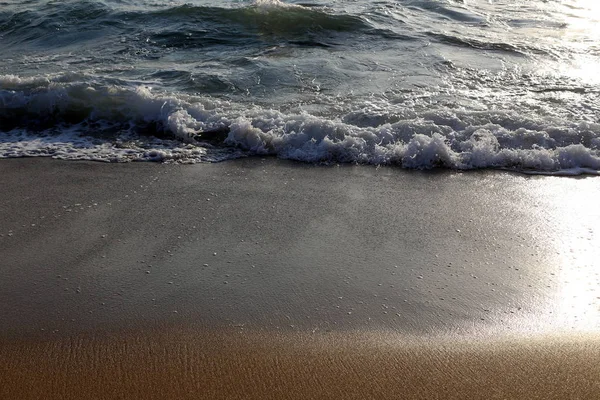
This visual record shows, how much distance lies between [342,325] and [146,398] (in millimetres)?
1119

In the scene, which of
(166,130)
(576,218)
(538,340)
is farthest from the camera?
(166,130)

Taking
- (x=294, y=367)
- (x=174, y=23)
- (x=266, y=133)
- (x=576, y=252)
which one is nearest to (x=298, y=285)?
(x=294, y=367)

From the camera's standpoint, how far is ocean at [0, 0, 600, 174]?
5898mm

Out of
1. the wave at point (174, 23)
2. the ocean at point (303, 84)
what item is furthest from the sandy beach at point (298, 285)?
the wave at point (174, 23)

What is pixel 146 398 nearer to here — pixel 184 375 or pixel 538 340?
pixel 184 375

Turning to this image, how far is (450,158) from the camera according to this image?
18.4 feet

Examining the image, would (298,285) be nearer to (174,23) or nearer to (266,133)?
(266,133)

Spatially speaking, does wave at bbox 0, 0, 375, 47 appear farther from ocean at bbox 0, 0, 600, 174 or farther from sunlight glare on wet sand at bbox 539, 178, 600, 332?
sunlight glare on wet sand at bbox 539, 178, 600, 332

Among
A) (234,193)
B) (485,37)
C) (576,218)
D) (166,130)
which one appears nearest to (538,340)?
(576,218)

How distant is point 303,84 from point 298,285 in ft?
14.5

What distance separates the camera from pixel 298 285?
367 centimetres

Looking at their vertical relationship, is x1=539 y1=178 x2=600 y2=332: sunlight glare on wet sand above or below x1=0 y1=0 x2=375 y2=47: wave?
below

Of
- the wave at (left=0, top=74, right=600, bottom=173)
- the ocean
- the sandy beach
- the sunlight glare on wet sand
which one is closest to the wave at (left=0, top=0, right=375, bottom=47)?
the ocean

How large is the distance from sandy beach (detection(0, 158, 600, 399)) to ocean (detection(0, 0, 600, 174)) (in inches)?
21.7
